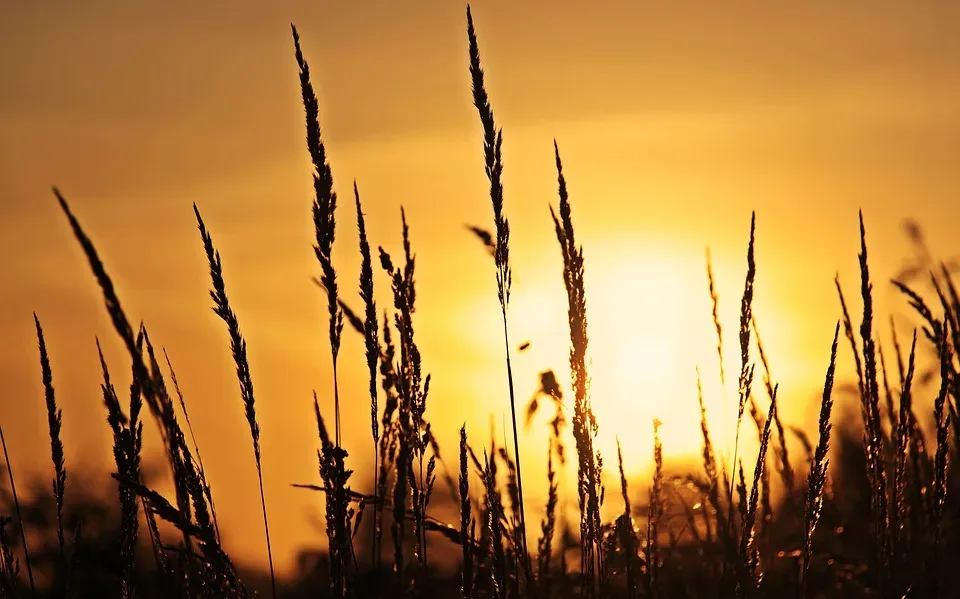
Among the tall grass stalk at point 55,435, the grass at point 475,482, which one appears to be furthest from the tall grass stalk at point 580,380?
the tall grass stalk at point 55,435

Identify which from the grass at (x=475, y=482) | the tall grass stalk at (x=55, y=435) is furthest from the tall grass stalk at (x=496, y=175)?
the tall grass stalk at (x=55, y=435)

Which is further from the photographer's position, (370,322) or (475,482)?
(475,482)

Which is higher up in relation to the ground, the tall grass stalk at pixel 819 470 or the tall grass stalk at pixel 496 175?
the tall grass stalk at pixel 496 175

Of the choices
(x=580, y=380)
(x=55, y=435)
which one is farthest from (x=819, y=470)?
(x=55, y=435)

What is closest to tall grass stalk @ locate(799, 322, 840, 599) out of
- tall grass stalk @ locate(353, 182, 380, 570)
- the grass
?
the grass

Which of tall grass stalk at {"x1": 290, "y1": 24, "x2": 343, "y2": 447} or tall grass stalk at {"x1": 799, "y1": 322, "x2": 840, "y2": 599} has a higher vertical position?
tall grass stalk at {"x1": 290, "y1": 24, "x2": 343, "y2": 447}

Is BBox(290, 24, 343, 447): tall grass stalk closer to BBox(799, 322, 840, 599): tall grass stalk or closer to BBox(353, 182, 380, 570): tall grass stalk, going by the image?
BBox(353, 182, 380, 570): tall grass stalk

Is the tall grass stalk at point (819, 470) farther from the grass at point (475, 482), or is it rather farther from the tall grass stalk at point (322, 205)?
the tall grass stalk at point (322, 205)

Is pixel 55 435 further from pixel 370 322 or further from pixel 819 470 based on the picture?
pixel 819 470

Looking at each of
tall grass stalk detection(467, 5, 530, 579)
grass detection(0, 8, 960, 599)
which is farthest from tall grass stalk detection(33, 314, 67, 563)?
tall grass stalk detection(467, 5, 530, 579)

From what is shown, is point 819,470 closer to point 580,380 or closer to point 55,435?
point 580,380

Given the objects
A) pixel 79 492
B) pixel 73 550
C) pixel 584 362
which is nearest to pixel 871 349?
pixel 584 362

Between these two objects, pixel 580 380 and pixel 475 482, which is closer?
pixel 580 380

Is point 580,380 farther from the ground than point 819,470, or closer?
farther from the ground
